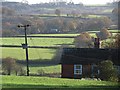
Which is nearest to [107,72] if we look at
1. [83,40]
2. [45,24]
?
[83,40]

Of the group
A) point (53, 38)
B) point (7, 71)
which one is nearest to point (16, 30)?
point (53, 38)

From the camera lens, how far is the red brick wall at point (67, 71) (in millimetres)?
18406

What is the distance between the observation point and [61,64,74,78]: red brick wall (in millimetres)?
18406

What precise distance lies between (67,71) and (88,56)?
1815 mm

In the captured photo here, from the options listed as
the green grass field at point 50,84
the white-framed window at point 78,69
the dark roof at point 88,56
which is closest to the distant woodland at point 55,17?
the dark roof at point 88,56

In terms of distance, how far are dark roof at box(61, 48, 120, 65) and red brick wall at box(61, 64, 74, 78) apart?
0.30 meters

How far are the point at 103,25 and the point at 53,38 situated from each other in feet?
26.6

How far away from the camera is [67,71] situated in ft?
60.7

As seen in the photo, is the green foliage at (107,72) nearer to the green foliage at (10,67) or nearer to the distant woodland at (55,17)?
the green foliage at (10,67)

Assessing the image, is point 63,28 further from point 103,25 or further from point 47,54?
point 47,54

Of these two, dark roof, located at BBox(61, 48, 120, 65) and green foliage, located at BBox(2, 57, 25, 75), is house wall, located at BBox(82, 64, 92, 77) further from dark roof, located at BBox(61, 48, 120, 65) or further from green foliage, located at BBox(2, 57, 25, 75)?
green foliage, located at BBox(2, 57, 25, 75)

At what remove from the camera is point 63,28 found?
38.2 m

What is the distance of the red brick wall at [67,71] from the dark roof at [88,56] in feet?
0.97

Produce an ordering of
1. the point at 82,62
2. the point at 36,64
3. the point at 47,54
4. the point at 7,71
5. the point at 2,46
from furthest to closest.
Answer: the point at 2,46 < the point at 47,54 < the point at 36,64 < the point at 7,71 < the point at 82,62
